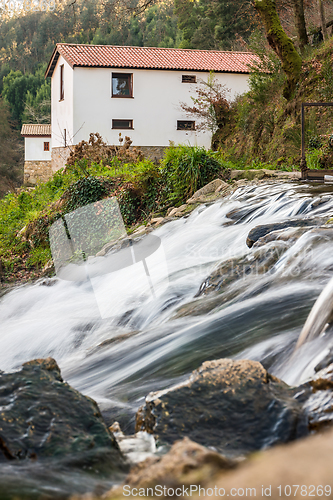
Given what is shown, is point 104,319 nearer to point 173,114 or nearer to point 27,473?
point 27,473

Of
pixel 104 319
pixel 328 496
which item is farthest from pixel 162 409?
pixel 104 319

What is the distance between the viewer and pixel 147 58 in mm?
26594

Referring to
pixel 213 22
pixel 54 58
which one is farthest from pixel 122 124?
pixel 213 22

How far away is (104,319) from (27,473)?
11.4 feet

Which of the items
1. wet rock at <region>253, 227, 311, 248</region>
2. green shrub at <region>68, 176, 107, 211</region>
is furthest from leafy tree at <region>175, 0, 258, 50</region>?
wet rock at <region>253, 227, 311, 248</region>

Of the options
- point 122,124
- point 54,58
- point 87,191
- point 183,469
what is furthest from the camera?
point 54,58

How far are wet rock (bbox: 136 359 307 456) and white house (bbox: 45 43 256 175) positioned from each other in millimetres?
24289

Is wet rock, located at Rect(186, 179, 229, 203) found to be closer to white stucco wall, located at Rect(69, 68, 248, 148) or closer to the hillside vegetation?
the hillside vegetation

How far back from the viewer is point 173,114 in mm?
26406

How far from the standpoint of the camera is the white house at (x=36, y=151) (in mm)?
37344

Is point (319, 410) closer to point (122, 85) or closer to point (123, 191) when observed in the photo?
point (123, 191)

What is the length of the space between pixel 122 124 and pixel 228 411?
25306 millimetres

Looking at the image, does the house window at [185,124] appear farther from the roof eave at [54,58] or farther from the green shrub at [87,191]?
the green shrub at [87,191]

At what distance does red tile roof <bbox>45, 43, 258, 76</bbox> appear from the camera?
83.0ft
